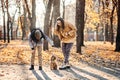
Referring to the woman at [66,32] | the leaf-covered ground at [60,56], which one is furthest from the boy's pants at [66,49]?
the leaf-covered ground at [60,56]

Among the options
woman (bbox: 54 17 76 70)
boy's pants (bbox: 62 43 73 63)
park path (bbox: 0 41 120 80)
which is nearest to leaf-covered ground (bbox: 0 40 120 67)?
boy's pants (bbox: 62 43 73 63)

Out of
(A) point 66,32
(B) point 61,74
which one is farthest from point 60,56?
(B) point 61,74

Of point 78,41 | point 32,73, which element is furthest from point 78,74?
point 78,41

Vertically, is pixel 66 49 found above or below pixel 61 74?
above

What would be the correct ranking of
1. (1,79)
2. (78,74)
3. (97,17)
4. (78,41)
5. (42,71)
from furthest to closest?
(97,17), (78,41), (42,71), (78,74), (1,79)

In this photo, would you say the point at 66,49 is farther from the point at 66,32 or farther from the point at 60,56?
the point at 60,56

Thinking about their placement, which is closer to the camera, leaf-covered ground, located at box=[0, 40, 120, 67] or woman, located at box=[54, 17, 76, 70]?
woman, located at box=[54, 17, 76, 70]

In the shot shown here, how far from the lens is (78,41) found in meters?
19.6

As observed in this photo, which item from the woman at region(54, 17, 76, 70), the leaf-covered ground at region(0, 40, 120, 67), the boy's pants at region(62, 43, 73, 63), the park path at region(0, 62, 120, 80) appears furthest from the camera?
the leaf-covered ground at region(0, 40, 120, 67)

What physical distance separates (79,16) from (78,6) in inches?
30.7

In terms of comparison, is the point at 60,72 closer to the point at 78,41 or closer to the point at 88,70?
the point at 88,70

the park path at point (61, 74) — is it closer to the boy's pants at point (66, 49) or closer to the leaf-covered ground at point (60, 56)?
the boy's pants at point (66, 49)

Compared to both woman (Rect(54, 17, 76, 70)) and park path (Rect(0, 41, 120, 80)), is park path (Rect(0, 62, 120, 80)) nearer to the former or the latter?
park path (Rect(0, 41, 120, 80))

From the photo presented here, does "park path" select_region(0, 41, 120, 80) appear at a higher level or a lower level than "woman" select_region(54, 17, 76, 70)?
lower
